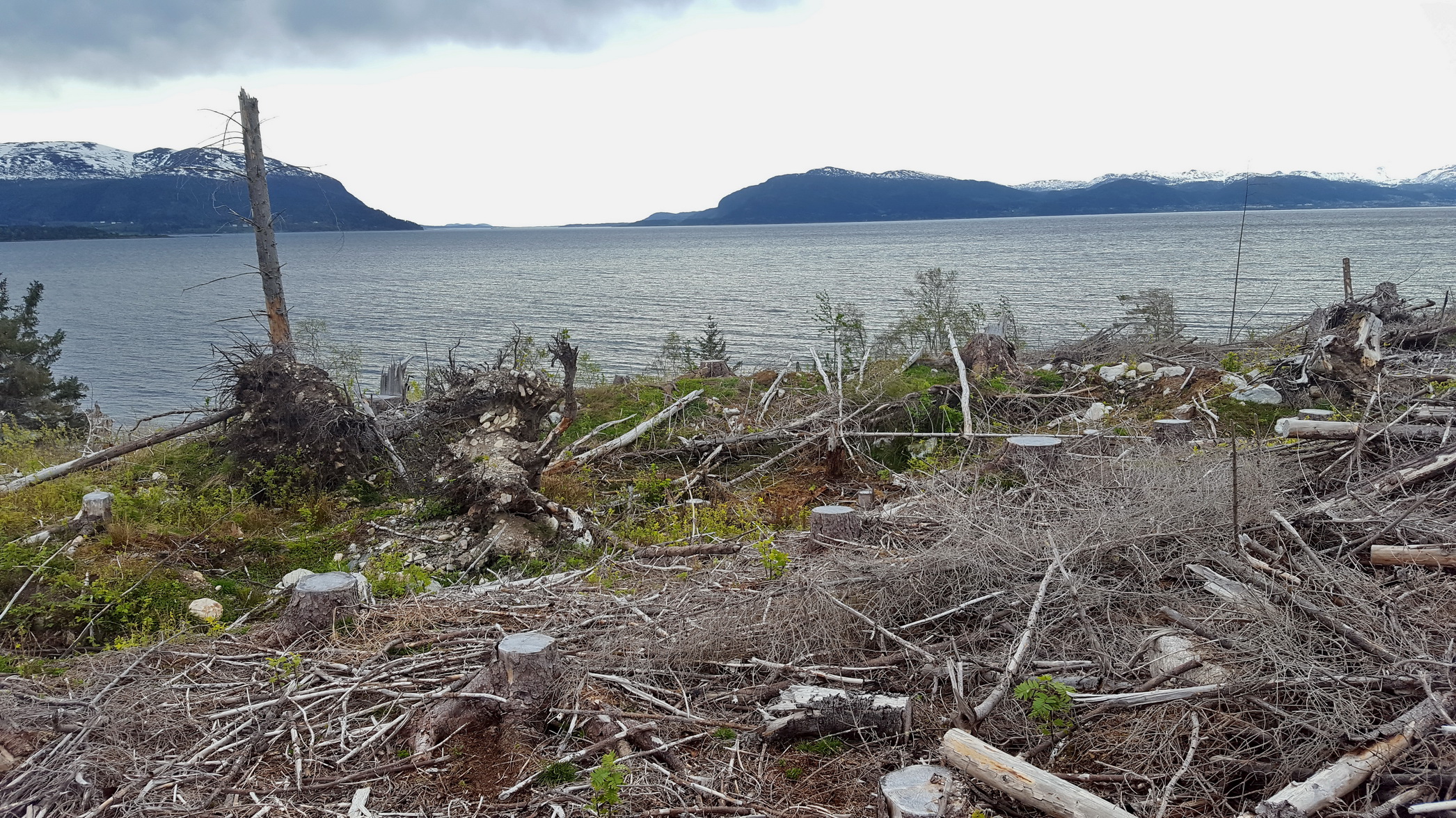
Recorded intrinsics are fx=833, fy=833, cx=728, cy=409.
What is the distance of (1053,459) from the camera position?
725 cm

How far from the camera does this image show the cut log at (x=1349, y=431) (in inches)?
250

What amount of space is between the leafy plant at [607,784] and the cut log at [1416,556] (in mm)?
4315

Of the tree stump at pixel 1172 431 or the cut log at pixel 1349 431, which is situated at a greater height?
the cut log at pixel 1349 431

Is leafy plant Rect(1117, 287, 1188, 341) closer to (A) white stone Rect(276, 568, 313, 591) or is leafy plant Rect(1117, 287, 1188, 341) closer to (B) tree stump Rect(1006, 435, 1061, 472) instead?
(B) tree stump Rect(1006, 435, 1061, 472)

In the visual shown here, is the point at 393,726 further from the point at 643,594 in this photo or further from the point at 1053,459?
the point at 1053,459

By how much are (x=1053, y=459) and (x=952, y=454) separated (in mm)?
2621

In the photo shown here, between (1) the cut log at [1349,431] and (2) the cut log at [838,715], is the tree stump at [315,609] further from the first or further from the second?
(1) the cut log at [1349,431]

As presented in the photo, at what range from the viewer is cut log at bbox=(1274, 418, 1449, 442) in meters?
6.35

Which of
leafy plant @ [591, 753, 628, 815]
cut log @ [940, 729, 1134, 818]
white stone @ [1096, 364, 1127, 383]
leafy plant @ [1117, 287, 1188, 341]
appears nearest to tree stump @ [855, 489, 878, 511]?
cut log @ [940, 729, 1134, 818]

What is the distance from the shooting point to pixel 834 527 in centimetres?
639

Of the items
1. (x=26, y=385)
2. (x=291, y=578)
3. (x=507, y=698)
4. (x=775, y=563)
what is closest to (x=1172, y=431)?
(x=775, y=563)

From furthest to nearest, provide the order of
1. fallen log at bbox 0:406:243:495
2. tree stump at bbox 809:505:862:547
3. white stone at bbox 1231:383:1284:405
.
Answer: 1. white stone at bbox 1231:383:1284:405
2. fallen log at bbox 0:406:243:495
3. tree stump at bbox 809:505:862:547

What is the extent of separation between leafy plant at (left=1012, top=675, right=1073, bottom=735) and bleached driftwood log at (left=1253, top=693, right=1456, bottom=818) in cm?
78

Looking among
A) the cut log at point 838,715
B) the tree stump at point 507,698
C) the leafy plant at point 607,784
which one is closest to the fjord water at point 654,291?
the tree stump at point 507,698
